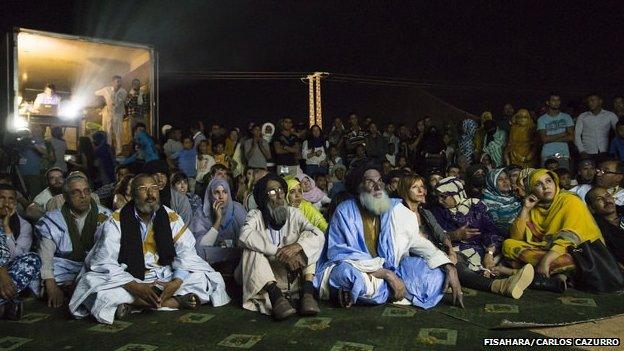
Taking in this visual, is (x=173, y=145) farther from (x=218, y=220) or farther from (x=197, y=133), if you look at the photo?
(x=218, y=220)

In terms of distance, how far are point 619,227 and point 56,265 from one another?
208 inches

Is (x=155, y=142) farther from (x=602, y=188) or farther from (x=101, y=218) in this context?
(x=602, y=188)

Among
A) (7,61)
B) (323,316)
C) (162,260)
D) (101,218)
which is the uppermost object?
(7,61)

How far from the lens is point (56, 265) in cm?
463

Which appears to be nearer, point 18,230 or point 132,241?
point 132,241

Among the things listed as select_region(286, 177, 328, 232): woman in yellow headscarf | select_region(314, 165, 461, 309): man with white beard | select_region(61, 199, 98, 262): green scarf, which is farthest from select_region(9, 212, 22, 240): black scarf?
select_region(314, 165, 461, 309): man with white beard

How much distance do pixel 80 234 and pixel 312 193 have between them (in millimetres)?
3895

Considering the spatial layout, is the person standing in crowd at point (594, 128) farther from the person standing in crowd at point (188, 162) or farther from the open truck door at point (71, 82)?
the open truck door at point (71, 82)

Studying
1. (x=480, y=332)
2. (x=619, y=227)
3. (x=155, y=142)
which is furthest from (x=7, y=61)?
(x=619, y=227)

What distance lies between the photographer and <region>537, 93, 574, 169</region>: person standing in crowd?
775 centimetres

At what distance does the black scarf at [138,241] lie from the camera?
4.04 metres

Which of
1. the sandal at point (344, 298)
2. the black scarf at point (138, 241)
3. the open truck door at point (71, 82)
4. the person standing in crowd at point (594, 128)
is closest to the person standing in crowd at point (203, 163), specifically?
the open truck door at point (71, 82)

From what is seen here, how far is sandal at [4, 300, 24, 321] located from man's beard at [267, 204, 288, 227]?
203 centimetres

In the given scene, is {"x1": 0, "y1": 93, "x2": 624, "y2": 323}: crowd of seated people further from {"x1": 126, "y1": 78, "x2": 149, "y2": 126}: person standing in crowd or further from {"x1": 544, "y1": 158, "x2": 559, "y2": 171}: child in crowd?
{"x1": 126, "y1": 78, "x2": 149, "y2": 126}: person standing in crowd
